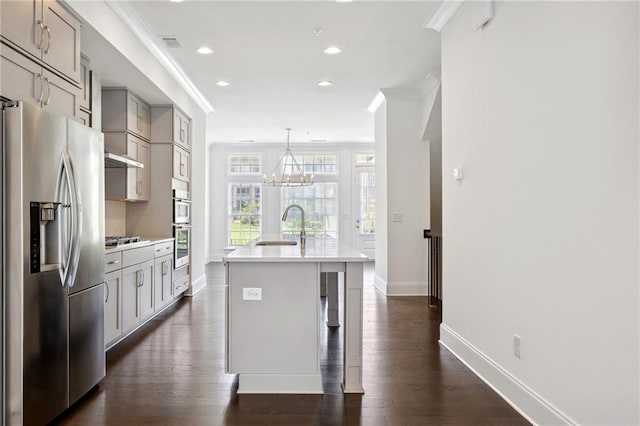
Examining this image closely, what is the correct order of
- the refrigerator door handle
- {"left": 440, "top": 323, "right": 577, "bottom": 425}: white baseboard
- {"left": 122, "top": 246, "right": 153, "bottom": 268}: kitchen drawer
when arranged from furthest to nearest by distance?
{"left": 122, "top": 246, "right": 153, "bottom": 268}: kitchen drawer < the refrigerator door handle < {"left": 440, "top": 323, "right": 577, "bottom": 425}: white baseboard

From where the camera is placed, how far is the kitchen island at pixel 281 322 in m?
2.69

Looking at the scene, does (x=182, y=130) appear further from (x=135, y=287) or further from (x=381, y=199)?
(x=381, y=199)

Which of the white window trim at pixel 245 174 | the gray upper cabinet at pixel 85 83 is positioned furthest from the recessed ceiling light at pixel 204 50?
the white window trim at pixel 245 174

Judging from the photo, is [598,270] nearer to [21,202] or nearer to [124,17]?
[21,202]

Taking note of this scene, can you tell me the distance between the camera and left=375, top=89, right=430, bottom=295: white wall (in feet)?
19.2

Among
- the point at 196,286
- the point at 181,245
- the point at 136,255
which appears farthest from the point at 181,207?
Result: the point at 136,255

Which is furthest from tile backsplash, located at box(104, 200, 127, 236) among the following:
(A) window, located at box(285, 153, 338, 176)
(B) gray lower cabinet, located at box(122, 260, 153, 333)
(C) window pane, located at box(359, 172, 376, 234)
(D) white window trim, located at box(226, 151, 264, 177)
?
(C) window pane, located at box(359, 172, 376, 234)

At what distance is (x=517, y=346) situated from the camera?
→ 2.46 metres

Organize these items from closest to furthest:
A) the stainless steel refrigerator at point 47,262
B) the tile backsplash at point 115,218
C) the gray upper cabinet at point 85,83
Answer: the stainless steel refrigerator at point 47,262 < the gray upper cabinet at point 85,83 < the tile backsplash at point 115,218

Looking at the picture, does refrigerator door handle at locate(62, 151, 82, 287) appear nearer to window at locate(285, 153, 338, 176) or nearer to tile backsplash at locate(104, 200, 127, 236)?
tile backsplash at locate(104, 200, 127, 236)

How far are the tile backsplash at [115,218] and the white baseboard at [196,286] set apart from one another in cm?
125

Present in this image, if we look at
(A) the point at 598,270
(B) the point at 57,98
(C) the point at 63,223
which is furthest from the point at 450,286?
(B) the point at 57,98

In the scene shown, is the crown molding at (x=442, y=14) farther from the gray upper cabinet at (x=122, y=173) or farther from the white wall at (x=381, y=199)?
the gray upper cabinet at (x=122, y=173)

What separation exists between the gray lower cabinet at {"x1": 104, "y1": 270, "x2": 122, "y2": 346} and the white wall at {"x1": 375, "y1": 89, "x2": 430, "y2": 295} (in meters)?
3.47
